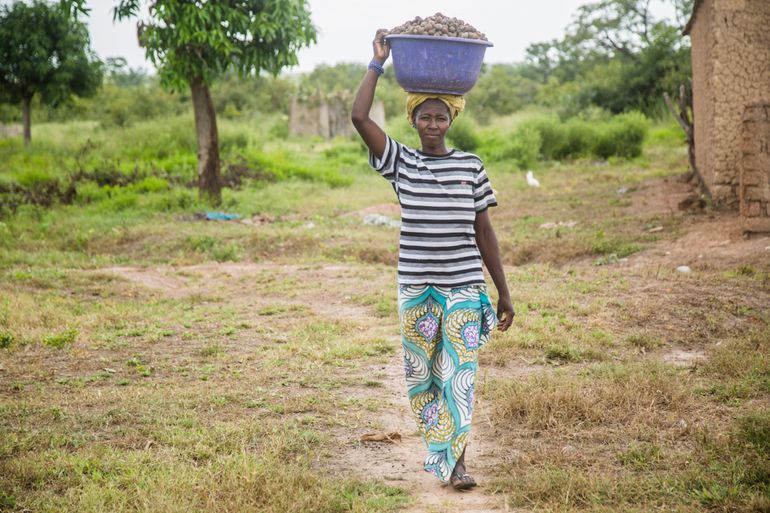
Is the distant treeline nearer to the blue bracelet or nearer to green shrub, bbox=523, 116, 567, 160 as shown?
green shrub, bbox=523, 116, 567, 160

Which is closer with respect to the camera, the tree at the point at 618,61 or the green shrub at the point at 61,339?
the green shrub at the point at 61,339

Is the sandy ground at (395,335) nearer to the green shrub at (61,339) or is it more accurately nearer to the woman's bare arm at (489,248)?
the woman's bare arm at (489,248)

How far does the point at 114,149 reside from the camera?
17.8 meters

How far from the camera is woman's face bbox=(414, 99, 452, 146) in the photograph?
→ 10.5ft

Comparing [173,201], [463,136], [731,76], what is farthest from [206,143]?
[463,136]

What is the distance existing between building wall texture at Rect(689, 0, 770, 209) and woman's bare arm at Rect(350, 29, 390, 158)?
852 centimetres

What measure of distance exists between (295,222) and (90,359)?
6.84 m

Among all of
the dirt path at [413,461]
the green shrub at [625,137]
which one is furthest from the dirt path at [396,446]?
the green shrub at [625,137]

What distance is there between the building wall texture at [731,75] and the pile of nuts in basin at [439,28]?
8.33 metres

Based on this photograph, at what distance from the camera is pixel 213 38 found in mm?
11211

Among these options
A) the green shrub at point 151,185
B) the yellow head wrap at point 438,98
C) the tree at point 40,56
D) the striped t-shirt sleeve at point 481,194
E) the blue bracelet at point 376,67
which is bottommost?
the striped t-shirt sleeve at point 481,194

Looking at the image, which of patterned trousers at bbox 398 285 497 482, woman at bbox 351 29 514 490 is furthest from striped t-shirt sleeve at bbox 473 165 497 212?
patterned trousers at bbox 398 285 497 482

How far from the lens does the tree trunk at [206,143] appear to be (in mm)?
12906

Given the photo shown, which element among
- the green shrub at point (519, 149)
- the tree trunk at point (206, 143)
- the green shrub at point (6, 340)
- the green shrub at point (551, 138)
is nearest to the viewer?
the green shrub at point (6, 340)
